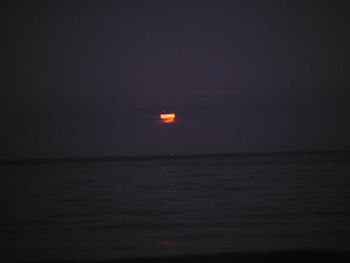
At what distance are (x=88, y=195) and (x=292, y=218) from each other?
28.3 ft

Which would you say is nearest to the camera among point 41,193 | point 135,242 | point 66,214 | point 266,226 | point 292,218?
point 135,242

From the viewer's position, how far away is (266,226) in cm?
914

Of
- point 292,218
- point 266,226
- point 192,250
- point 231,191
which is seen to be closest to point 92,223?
point 192,250

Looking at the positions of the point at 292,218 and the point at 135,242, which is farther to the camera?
the point at 292,218

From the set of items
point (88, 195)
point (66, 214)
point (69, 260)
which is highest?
point (88, 195)

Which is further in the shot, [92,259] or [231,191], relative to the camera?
[231,191]

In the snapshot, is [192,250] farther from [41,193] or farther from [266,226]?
[41,193]

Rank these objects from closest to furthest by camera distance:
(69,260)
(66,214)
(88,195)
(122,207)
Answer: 1. (69,260)
2. (66,214)
3. (122,207)
4. (88,195)

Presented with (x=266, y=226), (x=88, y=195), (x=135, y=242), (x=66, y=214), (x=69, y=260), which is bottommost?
(x=69, y=260)

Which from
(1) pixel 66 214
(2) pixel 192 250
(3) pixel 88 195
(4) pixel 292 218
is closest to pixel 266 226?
(4) pixel 292 218

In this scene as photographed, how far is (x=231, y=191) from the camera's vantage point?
15867 mm

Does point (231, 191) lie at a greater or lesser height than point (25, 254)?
greater

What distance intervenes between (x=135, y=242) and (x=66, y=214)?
412 cm

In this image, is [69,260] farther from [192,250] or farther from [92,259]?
[192,250]
